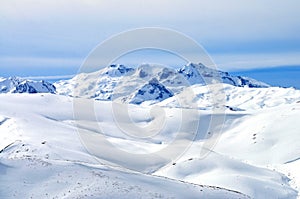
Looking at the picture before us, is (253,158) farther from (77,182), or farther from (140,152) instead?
(77,182)

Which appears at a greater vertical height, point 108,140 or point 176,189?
point 176,189

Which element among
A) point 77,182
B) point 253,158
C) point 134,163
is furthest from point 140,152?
point 77,182

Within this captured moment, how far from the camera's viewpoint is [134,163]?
207 feet

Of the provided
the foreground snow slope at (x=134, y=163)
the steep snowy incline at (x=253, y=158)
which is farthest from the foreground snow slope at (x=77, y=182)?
the steep snowy incline at (x=253, y=158)

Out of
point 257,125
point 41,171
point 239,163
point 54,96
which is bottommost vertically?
point 54,96

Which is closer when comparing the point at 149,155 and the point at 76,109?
the point at 149,155

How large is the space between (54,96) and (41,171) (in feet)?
287

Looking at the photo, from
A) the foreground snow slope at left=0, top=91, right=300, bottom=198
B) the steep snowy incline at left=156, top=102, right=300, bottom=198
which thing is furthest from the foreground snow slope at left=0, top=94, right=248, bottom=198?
the steep snowy incline at left=156, top=102, right=300, bottom=198

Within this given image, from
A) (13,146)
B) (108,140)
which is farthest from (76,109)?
(13,146)

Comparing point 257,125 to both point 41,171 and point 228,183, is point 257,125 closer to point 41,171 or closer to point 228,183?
point 228,183

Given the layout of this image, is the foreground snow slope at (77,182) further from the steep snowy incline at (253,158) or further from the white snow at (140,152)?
the steep snowy incline at (253,158)

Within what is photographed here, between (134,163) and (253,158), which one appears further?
(253,158)

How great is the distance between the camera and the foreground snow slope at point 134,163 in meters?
36.7

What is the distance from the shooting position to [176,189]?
39062 mm
